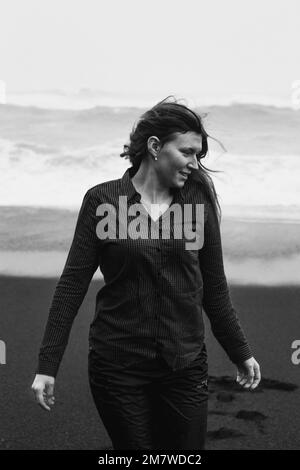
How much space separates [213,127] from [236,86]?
0.57 ft

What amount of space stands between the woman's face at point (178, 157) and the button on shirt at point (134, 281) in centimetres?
3

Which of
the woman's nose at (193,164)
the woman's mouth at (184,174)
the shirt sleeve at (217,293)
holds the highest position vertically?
the woman's nose at (193,164)

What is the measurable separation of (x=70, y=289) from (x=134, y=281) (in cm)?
13

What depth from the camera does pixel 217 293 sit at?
148cm

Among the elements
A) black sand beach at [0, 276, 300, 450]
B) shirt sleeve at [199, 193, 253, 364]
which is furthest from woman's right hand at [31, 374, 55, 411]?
black sand beach at [0, 276, 300, 450]

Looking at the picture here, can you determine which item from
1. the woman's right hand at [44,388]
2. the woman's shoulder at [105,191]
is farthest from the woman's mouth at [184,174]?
the woman's right hand at [44,388]

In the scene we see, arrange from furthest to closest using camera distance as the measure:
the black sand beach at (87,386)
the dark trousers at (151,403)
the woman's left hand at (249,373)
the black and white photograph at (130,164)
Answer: the black and white photograph at (130,164) < the black sand beach at (87,386) < the woman's left hand at (249,373) < the dark trousers at (151,403)

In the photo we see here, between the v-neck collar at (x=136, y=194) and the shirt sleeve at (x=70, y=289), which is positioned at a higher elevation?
the v-neck collar at (x=136, y=194)

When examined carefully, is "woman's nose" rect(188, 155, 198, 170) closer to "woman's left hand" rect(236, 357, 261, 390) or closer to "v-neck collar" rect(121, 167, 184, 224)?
"v-neck collar" rect(121, 167, 184, 224)

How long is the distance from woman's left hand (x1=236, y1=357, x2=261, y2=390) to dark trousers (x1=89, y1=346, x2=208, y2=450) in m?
0.14

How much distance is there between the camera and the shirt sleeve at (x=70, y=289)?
4.56ft

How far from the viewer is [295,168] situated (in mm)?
2789

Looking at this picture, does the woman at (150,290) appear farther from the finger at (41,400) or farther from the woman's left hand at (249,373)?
the woman's left hand at (249,373)

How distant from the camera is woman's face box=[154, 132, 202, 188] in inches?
55.7
